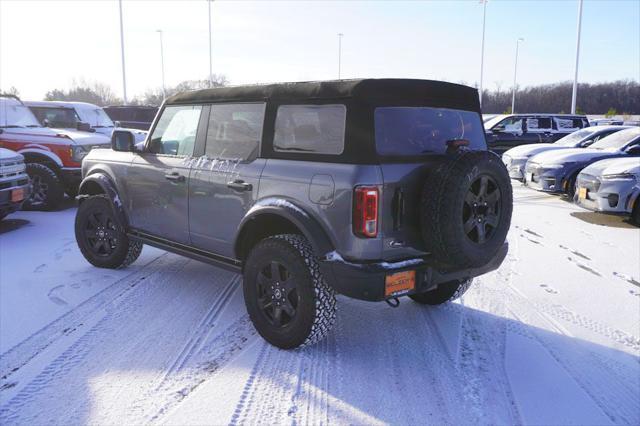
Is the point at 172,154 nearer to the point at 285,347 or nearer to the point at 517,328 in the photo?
the point at 285,347

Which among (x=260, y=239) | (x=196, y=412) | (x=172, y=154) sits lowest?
(x=196, y=412)

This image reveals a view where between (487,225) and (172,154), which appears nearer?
(487,225)

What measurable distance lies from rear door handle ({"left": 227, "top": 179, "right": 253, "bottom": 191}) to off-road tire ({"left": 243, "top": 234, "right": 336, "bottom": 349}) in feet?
1.42

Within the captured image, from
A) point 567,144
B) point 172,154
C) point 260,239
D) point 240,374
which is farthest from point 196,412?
point 567,144

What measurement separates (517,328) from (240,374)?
2250 mm

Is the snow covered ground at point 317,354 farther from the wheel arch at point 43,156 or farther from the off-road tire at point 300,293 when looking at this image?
the wheel arch at point 43,156

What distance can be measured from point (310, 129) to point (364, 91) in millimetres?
494

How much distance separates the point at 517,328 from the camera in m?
4.08

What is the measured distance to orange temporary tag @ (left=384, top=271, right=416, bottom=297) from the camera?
10.4 feet

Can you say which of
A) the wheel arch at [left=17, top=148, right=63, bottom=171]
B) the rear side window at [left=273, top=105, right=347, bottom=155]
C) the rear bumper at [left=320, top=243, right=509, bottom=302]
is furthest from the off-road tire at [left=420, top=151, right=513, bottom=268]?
the wheel arch at [left=17, top=148, right=63, bottom=171]

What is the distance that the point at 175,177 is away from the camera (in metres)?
4.50

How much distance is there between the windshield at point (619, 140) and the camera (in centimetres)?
1030

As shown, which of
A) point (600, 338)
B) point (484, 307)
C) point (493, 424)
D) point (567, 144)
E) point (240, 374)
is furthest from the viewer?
point (567, 144)

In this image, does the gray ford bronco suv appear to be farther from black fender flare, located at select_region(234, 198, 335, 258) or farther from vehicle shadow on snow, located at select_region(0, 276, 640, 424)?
vehicle shadow on snow, located at select_region(0, 276, 640, 424)
